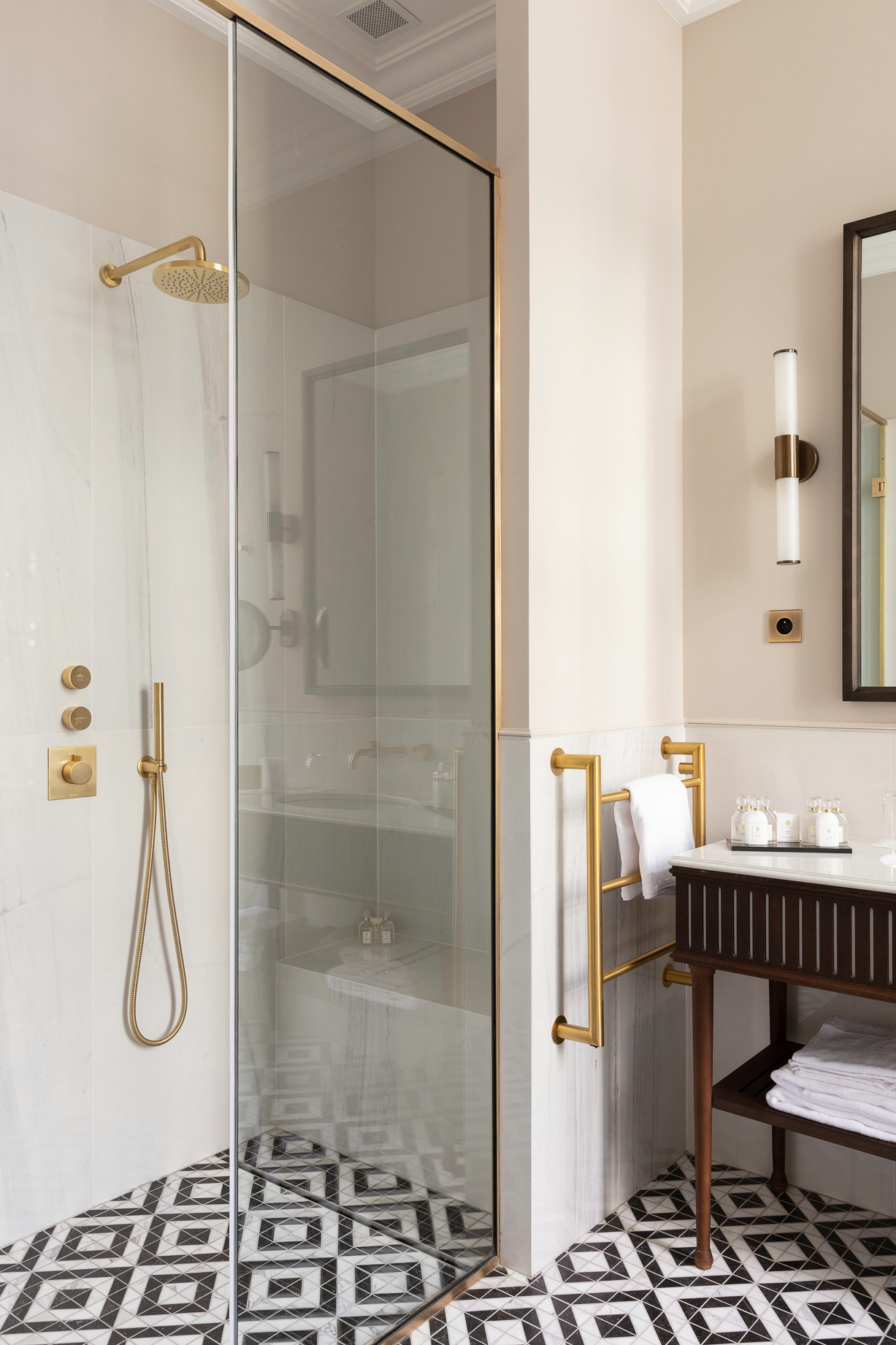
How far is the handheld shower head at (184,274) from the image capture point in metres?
1.92

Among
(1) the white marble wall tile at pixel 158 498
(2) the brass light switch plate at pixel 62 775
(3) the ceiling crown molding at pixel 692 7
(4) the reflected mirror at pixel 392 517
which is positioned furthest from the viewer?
(3) the ceiling crown molding at pixel 692 7

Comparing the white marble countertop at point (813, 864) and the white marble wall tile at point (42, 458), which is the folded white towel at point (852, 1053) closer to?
the white marble countertop at point (813, 864)

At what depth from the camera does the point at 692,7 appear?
7.27 ft

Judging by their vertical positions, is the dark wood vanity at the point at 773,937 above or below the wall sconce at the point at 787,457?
below

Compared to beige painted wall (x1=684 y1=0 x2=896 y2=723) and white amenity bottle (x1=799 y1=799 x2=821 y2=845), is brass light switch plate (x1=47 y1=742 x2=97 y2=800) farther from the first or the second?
white amenity bottle (x1=799 y1=799 x2=821 y2=845)

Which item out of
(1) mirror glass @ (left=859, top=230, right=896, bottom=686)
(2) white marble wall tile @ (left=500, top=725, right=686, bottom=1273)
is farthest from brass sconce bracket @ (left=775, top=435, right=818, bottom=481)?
(2) white marble wall tile @ (left=500, top=725, right=686, bottom=1273)

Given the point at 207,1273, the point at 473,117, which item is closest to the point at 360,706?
the point at 207,1273

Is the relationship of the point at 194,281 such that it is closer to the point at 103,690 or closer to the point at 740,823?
the point at 103,690

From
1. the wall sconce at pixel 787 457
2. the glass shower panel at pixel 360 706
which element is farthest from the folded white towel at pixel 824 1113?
the wall sconce at pixel 787 457

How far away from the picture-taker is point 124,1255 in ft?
6.06

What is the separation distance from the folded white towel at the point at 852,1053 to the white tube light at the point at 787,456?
37.5 inches

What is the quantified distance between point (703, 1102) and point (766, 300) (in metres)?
1.70

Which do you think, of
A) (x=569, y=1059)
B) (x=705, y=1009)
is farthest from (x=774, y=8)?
(x=569, y=1059)

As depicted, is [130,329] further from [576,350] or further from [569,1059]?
[569,1059]
